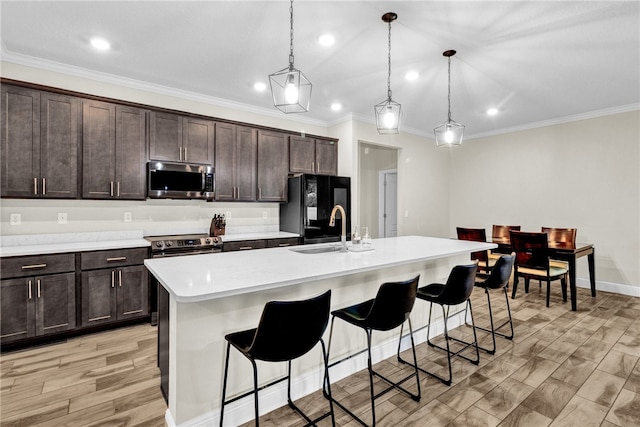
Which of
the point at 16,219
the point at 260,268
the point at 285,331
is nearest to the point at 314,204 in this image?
the point at 260,268

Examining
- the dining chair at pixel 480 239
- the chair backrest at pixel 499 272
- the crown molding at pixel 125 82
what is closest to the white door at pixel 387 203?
the dining chair at pixel 480 239

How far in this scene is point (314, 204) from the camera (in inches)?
175

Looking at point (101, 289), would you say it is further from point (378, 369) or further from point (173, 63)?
point (378, 369)

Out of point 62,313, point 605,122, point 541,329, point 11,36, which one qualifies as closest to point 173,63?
point 11,36

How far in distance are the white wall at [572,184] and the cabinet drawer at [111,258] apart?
5.70 meters

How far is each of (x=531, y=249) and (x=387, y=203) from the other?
126 inches

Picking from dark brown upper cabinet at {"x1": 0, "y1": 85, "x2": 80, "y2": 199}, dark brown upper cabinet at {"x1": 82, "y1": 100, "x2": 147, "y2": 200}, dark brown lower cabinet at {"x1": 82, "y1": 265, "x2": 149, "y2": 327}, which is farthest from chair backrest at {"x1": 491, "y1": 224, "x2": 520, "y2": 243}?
dark brown upper cabinet at {"x1": 0, "y1": 85, "x2": 80, "y2": 199}

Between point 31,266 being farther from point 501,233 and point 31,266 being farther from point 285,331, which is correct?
point 501,233

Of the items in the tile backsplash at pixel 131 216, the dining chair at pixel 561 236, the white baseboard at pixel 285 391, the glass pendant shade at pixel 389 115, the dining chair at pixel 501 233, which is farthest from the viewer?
the dining chair at pixel 501 233

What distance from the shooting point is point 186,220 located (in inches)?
162

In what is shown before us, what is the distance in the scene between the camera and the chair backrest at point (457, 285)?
2.32 m

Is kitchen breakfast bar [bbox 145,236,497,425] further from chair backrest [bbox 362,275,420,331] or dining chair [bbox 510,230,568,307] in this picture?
dining chair [bbox 510,230,568,307]

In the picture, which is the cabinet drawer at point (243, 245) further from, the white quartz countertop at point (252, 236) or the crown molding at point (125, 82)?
the crown molding at point (125, 82)

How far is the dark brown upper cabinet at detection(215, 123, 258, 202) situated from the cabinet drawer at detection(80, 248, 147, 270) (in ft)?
3.76
